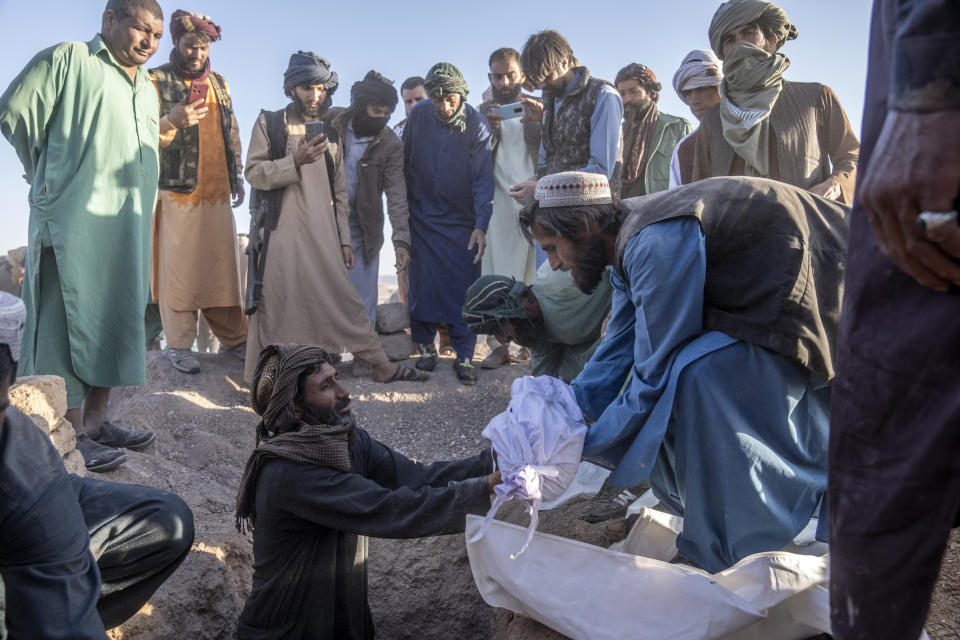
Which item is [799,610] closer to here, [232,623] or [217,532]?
[232,623]

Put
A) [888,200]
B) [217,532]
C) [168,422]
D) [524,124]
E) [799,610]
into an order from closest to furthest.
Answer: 1. [888,200]
2. [799,610]
3. [217,532]
4. [168,422]
5. [524,124]

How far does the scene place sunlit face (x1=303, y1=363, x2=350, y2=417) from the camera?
2.59m

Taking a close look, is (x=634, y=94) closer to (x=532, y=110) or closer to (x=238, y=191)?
(x=532, y=110)

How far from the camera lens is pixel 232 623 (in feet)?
9.80

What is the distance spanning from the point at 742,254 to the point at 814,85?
6.46 ft

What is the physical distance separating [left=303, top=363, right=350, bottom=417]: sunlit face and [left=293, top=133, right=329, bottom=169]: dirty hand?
275cm

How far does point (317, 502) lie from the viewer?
7.88 feet

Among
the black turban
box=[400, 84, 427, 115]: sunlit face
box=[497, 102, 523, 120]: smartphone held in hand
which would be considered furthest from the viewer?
box=[400, 84, 427, 115]: sunlit face

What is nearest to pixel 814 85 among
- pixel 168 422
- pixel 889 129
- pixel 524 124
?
pixel 524 124

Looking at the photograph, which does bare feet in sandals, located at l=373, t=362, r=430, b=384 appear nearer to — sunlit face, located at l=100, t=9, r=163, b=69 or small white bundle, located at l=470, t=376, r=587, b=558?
sunlit face, located at l=100, t=9, r=163, b=69

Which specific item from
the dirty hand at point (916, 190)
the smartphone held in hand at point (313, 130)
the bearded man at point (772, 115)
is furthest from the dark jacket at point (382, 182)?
the dirty hand at point (916, 190)

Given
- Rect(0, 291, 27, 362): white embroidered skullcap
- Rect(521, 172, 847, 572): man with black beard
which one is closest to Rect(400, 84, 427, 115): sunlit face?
Rect(521, 172, 847, 572): man with black beard

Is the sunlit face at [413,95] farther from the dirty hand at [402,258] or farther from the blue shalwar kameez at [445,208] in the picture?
the dirty hand at [402,258]

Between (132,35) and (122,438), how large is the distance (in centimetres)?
195
